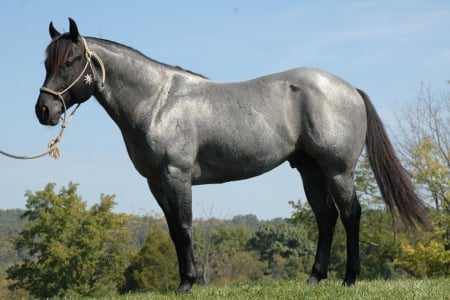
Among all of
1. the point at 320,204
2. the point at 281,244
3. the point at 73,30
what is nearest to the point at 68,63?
the point at 73,30

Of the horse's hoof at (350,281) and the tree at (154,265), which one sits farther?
the tree at (154,265)

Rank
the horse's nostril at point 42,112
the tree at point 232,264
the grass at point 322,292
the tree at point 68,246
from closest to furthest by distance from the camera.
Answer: the grass at point 322,292 < the horse's nostril at point 42,112 < the tree at point 68,246 < the tree at point 232,264

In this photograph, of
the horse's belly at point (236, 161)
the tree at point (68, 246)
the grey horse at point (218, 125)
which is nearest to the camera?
the grey horse at point (218, 125)

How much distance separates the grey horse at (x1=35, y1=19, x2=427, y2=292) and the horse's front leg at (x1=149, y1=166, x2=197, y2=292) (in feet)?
0.03

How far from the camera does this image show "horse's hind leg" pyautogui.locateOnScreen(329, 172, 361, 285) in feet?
25.1

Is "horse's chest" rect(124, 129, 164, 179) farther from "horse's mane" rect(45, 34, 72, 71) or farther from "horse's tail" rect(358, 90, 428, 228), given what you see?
"horse's tail" rect(358, 90, 428, 228)

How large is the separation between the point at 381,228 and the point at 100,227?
870 inches

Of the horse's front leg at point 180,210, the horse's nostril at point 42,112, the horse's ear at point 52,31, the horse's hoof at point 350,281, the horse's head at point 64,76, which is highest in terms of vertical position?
the horse's ear at point 52,31

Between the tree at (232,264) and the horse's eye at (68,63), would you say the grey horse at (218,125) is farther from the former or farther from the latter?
the tree at (232,264)

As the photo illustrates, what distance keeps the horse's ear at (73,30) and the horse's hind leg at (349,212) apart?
3225 millimetres

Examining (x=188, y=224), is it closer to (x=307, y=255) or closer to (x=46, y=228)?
(x=46, y=228)

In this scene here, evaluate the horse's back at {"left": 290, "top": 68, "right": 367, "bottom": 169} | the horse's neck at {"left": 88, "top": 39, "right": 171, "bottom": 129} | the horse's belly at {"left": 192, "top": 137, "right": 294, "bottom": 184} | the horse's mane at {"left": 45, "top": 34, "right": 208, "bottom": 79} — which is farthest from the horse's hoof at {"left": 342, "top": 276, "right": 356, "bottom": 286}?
the horse's mane at {"left": 45, "top": 34, "right": 208, "bottom": 79}

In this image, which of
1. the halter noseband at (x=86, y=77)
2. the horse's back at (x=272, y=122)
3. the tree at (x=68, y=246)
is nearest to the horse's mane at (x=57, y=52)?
the halter noseband at (x=86, y=77)

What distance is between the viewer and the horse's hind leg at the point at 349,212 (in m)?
7.65
